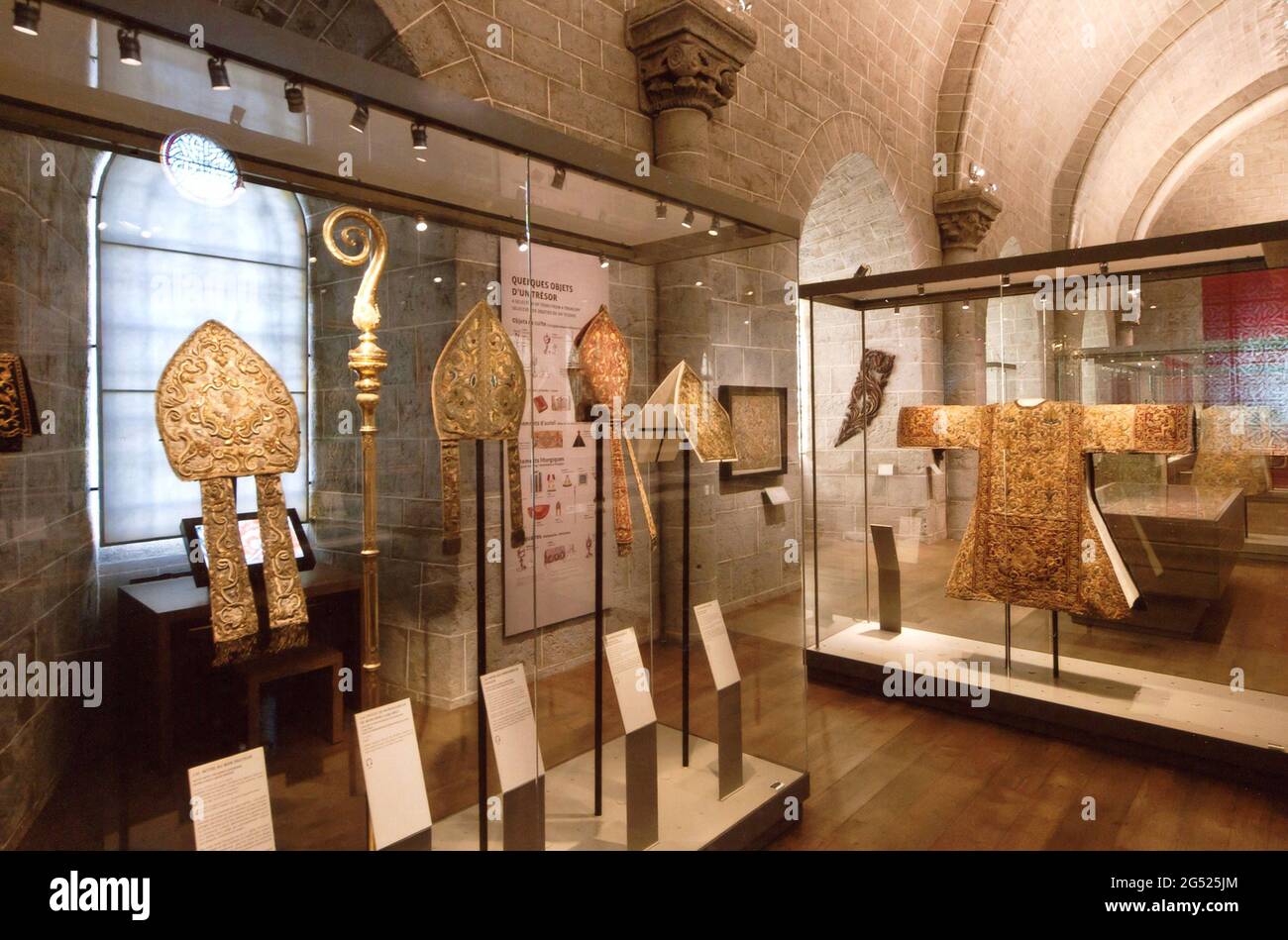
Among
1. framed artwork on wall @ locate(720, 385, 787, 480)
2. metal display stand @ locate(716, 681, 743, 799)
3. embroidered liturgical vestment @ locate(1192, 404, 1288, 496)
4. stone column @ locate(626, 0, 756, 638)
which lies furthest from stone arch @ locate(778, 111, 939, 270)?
metal display stand @ locate(716, 681, 743, 799)

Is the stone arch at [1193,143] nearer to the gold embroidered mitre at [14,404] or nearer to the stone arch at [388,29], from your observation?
the stone arch at [388,29]

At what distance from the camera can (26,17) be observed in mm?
1270

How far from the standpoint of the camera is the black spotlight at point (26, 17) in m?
1.26

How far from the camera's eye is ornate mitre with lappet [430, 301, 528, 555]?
70.9 inches

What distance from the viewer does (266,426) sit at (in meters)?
1.49

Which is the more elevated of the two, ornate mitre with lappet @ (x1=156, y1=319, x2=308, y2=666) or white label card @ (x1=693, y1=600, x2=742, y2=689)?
ornate mitre with lappet @ (x1=156, y1=319, x2=308, y2=666)

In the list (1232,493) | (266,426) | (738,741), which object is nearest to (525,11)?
(266,426)

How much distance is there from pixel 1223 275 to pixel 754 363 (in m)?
2.28

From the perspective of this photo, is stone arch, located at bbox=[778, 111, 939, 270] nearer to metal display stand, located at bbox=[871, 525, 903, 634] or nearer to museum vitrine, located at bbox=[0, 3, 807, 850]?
metal display stand, located at bbox=[871, 525, 903, 634]

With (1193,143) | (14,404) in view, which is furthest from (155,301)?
(1193,143)

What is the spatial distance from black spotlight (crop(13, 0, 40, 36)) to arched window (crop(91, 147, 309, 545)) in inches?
8.8

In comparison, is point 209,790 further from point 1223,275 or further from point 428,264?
point 1223,275

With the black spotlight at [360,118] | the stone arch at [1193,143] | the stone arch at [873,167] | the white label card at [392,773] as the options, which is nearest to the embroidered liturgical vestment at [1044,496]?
the stone arch at [873,167]

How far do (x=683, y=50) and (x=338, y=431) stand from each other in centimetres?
381
